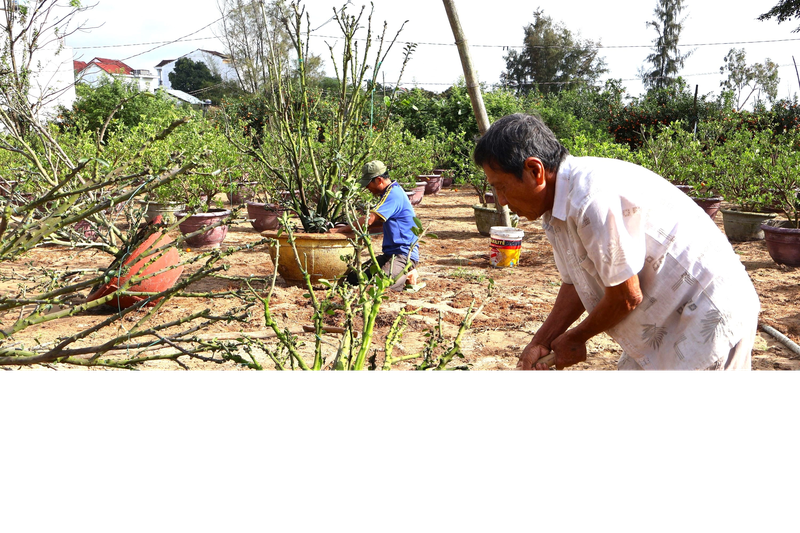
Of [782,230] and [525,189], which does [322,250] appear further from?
[782,230]

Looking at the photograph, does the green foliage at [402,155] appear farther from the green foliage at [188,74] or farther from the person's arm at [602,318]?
the green foliage at [188,74]

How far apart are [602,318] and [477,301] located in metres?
3.63

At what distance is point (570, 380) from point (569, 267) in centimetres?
153

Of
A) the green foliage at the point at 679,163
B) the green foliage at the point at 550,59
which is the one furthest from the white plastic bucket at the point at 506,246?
the green foliage at the point at 550,59

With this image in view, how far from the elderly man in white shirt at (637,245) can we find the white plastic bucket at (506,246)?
4.90 m

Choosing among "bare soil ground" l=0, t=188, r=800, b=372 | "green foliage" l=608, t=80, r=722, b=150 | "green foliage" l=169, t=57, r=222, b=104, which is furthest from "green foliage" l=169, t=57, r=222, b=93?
"bare soil ground" l=0, t=188, r=800, b=372

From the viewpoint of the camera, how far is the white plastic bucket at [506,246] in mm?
6691

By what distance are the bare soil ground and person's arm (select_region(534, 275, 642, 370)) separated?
98cm

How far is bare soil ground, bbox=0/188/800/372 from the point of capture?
3.85 metres

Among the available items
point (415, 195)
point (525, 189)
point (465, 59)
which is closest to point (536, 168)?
point (525, 189)

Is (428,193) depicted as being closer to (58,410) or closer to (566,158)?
(566,158)

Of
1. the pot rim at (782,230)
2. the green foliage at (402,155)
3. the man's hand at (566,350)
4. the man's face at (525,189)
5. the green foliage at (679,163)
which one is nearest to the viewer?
the man's face at (525,189)

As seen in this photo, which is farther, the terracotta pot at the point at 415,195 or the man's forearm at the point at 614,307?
the terracotta pot at the point at 415,195

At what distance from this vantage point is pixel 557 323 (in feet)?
6.87
